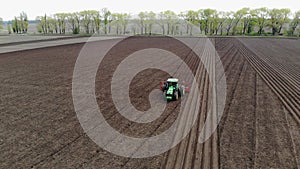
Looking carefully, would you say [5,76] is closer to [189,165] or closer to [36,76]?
[36,76]

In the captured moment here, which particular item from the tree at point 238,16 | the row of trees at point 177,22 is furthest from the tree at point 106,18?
the tree at point 238,16

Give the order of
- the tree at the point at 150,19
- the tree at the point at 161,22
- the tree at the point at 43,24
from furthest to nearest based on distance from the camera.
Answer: the tree at the point at 43,24
the tree at the point at 161,22
the tree at the point at 150,19

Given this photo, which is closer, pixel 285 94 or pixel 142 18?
pixel 285 94

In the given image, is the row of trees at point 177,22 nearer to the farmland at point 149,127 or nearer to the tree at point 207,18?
the tree at point 207,18

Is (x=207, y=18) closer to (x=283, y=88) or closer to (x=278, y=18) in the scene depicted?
(x=278, y=18)

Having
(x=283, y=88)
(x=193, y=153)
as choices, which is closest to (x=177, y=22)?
(x=283, y=88)

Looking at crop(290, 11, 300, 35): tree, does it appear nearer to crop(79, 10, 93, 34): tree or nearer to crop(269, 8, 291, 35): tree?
crop(269, 8, 291, 35): tree

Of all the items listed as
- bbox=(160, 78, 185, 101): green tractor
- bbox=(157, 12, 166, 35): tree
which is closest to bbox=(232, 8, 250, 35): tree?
bbox=(157, 12, 166, 35): tree

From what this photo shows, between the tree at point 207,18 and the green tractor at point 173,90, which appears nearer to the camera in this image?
the green tractor at point 173,90

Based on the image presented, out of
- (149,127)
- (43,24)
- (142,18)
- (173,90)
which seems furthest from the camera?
(43,24)
